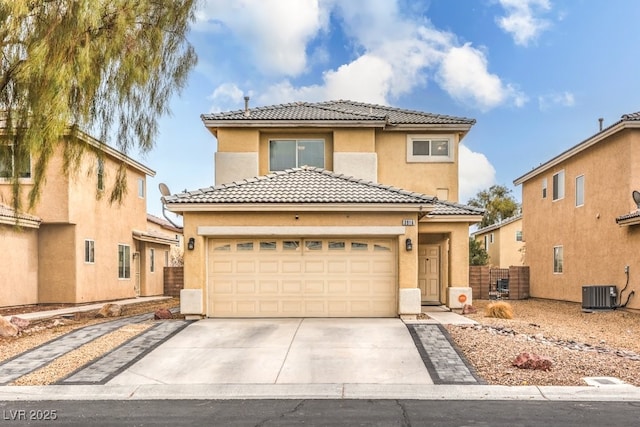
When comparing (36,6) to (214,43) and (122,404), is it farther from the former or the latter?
(122,404)

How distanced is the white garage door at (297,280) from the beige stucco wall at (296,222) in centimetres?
33

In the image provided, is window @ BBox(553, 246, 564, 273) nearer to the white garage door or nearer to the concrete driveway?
the white garage door

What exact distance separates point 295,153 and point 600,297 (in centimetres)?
1202

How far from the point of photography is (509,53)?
22734 millimetres

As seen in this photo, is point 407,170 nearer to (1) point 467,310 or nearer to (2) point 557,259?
(1) point 467,310

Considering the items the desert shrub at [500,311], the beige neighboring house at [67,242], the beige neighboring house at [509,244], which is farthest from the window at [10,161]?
the beige neighboring house at [509,244]

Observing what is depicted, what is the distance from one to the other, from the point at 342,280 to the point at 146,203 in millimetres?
16671

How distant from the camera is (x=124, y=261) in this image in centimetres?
2553

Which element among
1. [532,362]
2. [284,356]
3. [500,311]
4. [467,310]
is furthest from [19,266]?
[532,362]

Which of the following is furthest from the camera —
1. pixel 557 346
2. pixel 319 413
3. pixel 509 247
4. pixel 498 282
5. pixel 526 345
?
pixel 509 247

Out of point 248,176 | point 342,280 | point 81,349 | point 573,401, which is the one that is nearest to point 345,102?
point 248,176

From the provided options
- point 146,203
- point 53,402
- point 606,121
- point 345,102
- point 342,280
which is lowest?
point 53,402

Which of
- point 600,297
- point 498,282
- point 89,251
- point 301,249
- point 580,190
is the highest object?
point 580,190

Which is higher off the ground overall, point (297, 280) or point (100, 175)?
point (100, 175)
